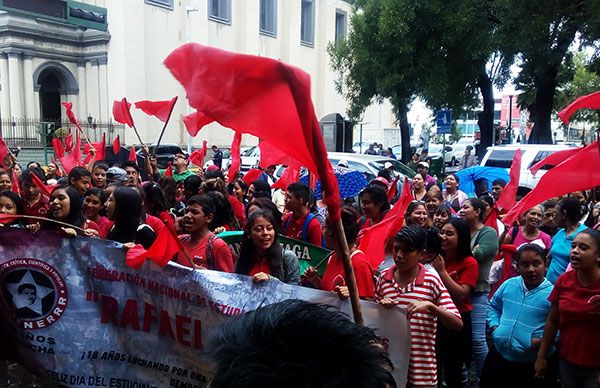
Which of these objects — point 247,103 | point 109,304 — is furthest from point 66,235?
point 247,103

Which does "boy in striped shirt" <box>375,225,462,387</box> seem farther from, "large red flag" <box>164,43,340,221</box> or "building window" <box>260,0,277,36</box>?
"building window" <box>260,0,277,36</box>

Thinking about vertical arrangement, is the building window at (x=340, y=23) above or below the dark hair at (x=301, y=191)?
above

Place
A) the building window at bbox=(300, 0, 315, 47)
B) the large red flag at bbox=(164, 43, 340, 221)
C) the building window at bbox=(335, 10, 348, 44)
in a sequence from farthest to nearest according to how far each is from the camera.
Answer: the building window at bbox=(335, 10, 348, 44)
the building window at bbox=(300, 0, 315, 47)
the large red flag at bbox=(164, 43, 340, 221)

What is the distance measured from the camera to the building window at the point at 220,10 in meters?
30.7

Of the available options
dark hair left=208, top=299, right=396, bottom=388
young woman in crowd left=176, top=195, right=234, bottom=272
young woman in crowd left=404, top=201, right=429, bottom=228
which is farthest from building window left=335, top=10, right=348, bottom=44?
dark hair left=208, top=299, right=396, bottom=388

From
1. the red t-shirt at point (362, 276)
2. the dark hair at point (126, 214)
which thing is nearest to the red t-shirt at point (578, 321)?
the red t-shirt at point (362, 276)

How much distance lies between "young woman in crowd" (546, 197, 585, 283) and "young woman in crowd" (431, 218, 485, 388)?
2.84 ft

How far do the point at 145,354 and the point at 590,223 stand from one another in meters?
4.41

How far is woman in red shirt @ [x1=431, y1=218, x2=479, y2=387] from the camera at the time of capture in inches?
153

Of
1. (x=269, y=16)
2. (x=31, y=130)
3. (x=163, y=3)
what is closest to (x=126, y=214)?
(x=31, y=130)

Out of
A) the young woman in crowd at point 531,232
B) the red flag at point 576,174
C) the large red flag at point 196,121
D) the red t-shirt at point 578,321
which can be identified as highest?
the large red flag at point 196,121

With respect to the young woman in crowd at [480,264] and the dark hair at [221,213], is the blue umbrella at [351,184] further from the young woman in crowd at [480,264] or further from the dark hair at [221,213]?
the young woman in crowd at [480,264]

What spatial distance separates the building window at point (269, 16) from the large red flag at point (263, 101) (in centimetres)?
3374

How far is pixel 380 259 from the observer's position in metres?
3.84
